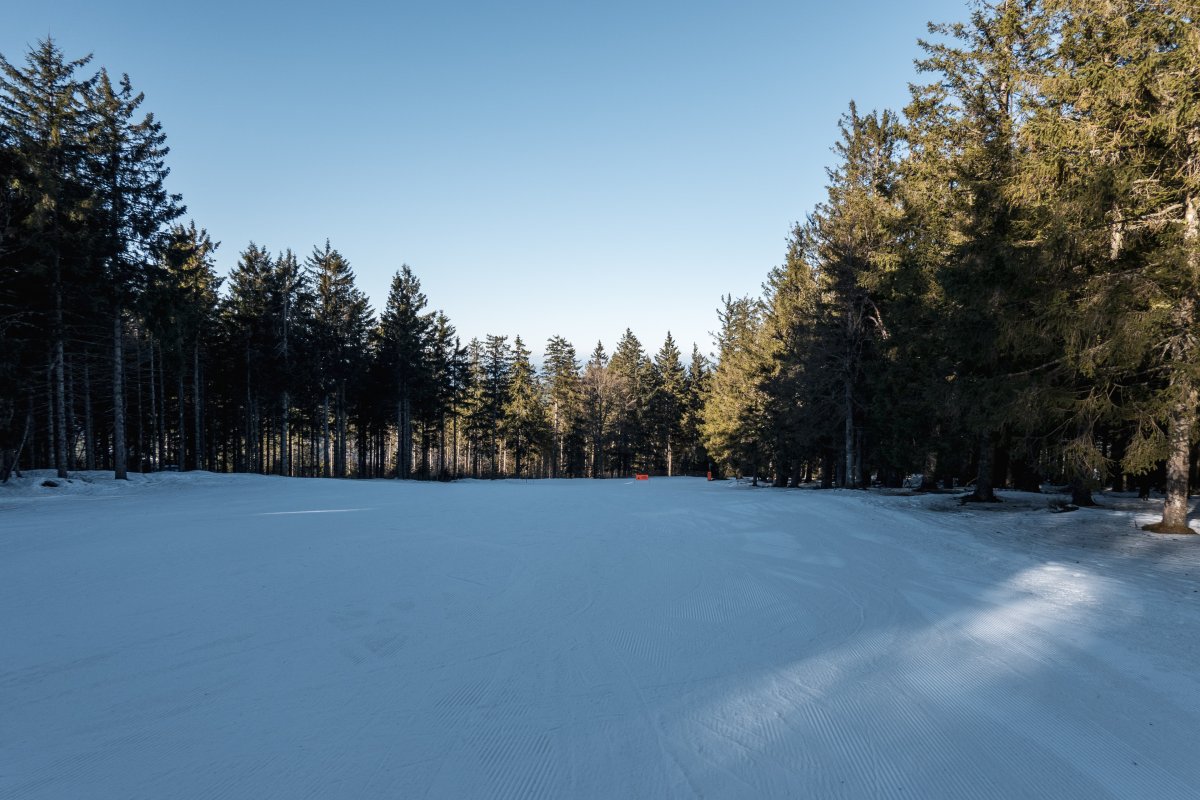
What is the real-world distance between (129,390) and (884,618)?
1597 inches

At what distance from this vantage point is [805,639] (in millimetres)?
4492

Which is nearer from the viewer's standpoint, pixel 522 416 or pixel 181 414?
pixel 181 414

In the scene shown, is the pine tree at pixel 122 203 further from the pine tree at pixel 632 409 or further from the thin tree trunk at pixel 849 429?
the pine tree at pixel 632 409

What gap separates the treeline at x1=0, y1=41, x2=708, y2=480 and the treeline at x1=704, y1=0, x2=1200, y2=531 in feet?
81.9

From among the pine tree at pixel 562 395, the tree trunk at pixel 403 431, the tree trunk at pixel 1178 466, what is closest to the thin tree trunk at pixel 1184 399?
the tree trunk at pixel 1178 466

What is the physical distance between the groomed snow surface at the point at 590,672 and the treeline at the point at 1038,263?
3.81 meters

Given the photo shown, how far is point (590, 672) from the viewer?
3.78 metres

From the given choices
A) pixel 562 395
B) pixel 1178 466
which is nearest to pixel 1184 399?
pixel 1178 466

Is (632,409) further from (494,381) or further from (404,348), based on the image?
(404,348)

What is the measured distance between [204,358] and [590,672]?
132ft

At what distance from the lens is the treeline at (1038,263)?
981cm

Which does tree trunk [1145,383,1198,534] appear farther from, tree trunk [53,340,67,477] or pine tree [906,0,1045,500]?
tree trunk [53,340,67,477]

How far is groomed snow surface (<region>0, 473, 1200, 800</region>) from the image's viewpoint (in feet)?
8.70

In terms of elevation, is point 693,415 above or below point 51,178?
below
